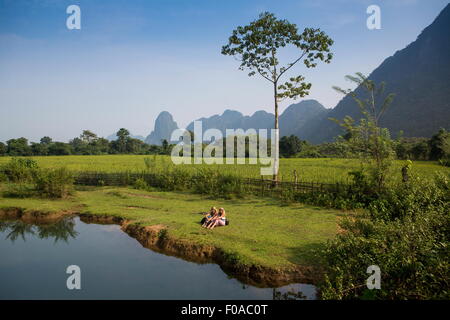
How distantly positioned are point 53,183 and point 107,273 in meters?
8.91

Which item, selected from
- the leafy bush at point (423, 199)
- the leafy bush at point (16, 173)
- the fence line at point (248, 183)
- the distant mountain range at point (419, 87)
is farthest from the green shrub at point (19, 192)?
the distant mountain range at point (419, 87)

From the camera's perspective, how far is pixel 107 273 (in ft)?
22.6

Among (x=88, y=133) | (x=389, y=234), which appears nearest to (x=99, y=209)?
(x=389, y=234)

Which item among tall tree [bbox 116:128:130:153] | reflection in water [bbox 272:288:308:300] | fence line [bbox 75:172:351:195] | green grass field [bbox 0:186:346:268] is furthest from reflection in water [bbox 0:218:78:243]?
tall tree [bbox 116:128:130:153]

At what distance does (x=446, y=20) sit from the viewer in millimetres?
102625

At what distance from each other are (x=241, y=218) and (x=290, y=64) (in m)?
9.08

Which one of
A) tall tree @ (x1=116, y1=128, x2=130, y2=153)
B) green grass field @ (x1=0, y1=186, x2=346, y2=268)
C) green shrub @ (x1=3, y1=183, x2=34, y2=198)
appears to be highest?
tall tree @ (x1=116, y1=128, x2=130, y2=153)

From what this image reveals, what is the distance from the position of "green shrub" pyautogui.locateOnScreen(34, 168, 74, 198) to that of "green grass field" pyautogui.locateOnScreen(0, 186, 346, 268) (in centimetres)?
61

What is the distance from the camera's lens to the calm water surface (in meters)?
5.98

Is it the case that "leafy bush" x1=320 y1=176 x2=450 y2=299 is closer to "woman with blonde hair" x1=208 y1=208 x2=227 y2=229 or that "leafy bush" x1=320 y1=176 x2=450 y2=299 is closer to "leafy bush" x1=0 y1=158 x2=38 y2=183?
"woman with blonde hair" x1=208 y1=208 x2=227 y2=229

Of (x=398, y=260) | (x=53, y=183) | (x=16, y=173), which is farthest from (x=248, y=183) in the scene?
(x=16, y=173)

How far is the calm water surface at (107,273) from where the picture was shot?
5977 mm
